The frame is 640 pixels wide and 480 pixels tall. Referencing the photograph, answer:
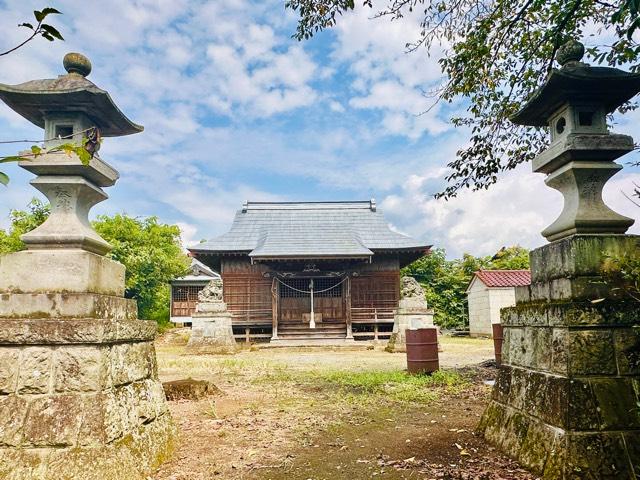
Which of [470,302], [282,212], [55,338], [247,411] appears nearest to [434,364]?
[247,411]

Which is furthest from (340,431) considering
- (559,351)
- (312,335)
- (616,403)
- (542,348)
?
(312,335)

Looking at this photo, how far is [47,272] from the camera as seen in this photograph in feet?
10.1

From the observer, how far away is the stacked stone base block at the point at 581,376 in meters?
2.63

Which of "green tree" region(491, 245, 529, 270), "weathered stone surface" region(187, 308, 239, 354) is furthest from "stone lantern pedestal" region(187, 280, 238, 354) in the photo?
"green tree" region(491, 245, 529, 270)

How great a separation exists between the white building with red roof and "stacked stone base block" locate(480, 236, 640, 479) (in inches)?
726

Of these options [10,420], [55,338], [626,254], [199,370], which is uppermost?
[626,254]

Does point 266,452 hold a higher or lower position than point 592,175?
lower

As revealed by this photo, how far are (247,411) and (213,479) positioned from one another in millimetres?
2290

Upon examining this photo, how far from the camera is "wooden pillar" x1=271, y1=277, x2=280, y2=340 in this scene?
690 inches

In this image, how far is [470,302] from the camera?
78.3 ft

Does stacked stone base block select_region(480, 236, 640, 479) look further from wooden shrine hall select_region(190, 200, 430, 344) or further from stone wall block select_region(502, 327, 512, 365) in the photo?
wooden shrine hall select_region(190, 200, 430, 344)

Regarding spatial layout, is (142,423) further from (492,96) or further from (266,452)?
(492,96)

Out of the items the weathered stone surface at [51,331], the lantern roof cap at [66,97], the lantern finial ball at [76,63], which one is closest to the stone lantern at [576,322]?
the weathered stone surface at [51,331]

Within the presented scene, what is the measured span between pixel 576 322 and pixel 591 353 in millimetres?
220
